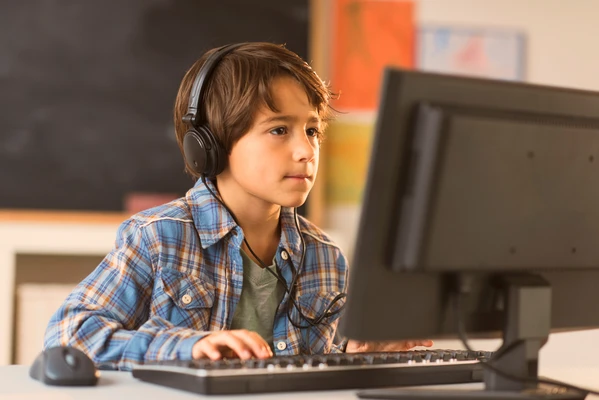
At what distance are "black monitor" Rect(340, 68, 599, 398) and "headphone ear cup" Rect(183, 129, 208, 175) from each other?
0.62 metres

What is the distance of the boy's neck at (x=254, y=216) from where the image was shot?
1514mm

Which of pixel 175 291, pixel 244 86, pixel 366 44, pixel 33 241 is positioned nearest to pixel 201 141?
pixel 244 86

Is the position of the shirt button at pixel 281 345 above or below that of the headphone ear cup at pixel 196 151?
below

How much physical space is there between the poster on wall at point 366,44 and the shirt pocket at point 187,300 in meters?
1.94

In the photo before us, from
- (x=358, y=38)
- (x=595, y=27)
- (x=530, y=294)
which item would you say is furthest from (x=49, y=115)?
(x=530, y=294)

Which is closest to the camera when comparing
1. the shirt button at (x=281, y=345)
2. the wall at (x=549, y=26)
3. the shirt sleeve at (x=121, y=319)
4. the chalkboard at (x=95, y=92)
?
the shirt sleeve at (x=121, y=319)

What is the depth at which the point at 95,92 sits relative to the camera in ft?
9.91

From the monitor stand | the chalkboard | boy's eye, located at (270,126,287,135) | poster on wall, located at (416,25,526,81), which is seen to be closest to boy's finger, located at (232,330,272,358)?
the monitor stand

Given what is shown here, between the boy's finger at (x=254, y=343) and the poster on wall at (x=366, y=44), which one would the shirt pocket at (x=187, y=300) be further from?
the poster on wall at (x=366, y=44)

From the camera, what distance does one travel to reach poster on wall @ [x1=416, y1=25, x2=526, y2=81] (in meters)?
3.31

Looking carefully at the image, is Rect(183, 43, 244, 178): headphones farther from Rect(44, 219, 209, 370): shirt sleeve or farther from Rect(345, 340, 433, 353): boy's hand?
A: Rect(345, 340, 433, 353): boy's hand

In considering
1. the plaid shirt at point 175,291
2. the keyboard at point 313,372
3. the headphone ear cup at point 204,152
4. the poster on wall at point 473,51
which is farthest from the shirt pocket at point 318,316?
the poster on wall at point 473,51

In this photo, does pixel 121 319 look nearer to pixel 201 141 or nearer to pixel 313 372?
pixel 201 141

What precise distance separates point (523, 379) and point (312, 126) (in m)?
0.68
